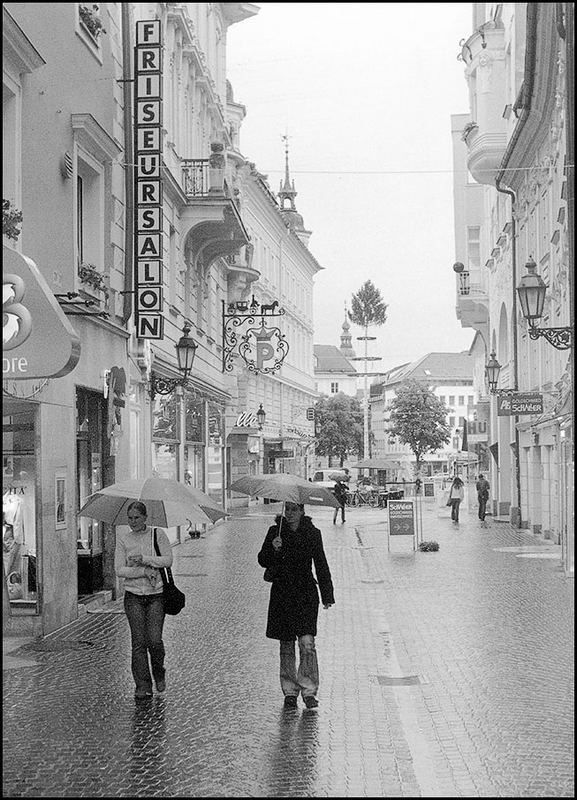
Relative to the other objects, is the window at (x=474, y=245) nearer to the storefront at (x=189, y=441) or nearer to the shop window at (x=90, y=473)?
the storefront at (x=189, y=441)

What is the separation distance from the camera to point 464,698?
9656 millimetres

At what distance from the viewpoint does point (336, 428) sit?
11588 centimetres

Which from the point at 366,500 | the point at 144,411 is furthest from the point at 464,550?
the point at 366,500

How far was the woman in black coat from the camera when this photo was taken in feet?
30.8

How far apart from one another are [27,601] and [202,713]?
17.4 feet

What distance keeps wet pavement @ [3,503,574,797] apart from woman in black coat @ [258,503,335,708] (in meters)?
0.27

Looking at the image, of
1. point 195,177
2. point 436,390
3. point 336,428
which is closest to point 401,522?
point 195,177

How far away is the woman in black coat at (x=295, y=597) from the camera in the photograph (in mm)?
9398

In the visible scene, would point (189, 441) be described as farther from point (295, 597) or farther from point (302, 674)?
point (302, 674)

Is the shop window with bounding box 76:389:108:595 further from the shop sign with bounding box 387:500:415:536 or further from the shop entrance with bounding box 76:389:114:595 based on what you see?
the shop sign with bounding box 387:500:415:536

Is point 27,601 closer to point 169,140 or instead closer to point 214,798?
point 214,798

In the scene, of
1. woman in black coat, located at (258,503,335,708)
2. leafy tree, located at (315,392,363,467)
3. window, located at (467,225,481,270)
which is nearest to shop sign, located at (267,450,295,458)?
window, located at (467,225,481,270)

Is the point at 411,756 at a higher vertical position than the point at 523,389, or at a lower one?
lower

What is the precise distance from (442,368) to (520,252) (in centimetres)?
13448
